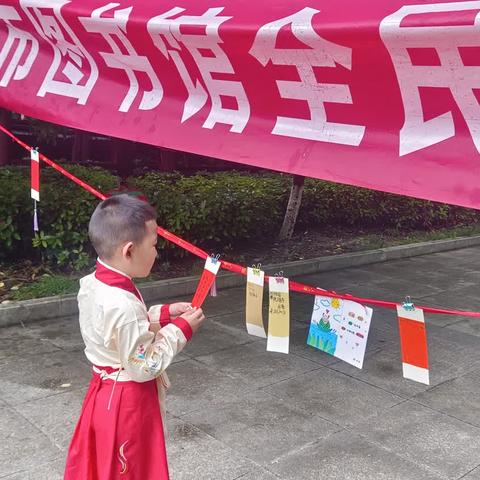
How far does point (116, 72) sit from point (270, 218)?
16.1 feet

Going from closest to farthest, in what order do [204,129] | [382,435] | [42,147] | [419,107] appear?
1. [419,107]
2. [204,129]
3. [382,435]
4. [42,147]

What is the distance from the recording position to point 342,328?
282 cm

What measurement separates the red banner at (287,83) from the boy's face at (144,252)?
0.95 m

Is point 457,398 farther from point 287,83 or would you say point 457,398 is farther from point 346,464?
point 287,83

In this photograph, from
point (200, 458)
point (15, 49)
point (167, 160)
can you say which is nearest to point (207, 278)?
point (200, 458)

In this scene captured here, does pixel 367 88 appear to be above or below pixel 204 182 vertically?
above

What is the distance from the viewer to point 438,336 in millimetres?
5555

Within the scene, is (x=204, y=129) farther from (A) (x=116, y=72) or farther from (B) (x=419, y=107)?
(B) (x=419, y=107)

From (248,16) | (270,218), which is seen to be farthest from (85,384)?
(270,218)

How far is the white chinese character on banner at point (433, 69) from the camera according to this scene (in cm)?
208

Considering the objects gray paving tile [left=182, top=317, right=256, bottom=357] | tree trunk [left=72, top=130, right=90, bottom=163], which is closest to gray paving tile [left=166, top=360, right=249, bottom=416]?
gray paving tile [left=182, top=317, right=256, bottom=357]

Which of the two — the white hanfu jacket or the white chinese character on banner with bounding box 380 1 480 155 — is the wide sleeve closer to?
the white hanfu jacket

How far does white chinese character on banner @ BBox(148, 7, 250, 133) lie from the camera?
2.94 meters

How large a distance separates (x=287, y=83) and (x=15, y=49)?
8.50 ft
